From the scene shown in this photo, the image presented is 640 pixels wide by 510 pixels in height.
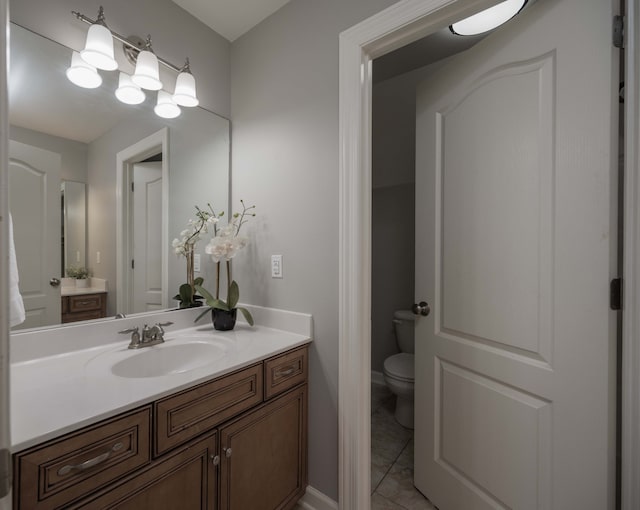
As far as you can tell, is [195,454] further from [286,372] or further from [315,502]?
[315,502]

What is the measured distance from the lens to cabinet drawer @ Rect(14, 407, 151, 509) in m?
0.59

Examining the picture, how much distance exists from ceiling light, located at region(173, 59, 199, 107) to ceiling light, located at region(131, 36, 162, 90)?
4.9 inches

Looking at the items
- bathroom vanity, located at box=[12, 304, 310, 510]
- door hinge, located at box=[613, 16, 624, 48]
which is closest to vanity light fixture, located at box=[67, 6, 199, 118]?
bathroom vanity, located at box=[12, 304, 310, 510]

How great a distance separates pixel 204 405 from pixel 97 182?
3.33 feet

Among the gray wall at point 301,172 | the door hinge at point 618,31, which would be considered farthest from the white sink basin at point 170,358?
the door hinge at point 618,31

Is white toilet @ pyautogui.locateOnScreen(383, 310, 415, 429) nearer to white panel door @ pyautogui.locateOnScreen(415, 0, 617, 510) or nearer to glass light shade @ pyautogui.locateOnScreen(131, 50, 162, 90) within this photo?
white panel door @ pyautogui.locateOnScreen(415, 0, 617, 510)

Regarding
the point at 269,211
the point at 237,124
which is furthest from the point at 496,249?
the point at 237,124

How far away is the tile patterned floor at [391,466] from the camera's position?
1402mm

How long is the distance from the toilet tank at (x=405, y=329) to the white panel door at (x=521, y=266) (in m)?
0.97

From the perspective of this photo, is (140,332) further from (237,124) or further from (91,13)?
(91,13)

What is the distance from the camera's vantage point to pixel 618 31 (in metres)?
0.82

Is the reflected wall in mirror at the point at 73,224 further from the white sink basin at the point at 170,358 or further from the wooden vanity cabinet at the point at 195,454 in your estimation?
the wooden vanity cabinet at the point at 195,454

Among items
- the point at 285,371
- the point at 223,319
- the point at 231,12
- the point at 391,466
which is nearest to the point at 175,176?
the point at 223,319

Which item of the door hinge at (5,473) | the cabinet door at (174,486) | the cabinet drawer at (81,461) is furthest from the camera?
the cabinet door at (174,486)
